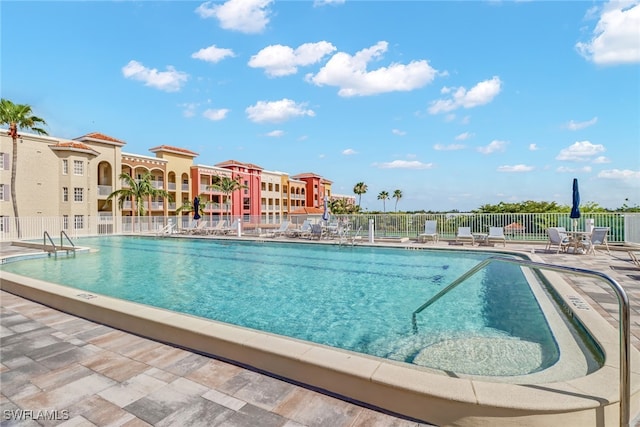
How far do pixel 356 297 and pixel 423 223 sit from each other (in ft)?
33.8

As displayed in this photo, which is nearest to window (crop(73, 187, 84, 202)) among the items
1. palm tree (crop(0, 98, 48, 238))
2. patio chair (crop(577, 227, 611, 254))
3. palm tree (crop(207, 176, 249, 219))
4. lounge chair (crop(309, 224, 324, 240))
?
palm tree (crop(0, 98, 48, 238))

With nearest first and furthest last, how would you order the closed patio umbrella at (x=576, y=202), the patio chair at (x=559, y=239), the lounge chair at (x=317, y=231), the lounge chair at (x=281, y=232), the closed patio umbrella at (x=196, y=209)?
1. the patio chair at (x=559, y=239)
2. the closed patio umbrella at (x=576, y=202)
3. the lounge chair at (x=317, y=231)
4. the lounge chair at (x=281, y=232)
5. the closed patio umbrella at (x=196, y=209)

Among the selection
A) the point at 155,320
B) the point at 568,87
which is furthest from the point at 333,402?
the point at 568,87

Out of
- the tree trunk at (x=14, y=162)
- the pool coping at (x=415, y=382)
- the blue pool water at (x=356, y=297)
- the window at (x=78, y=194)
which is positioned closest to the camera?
the pool coping at (x=415, y=382)

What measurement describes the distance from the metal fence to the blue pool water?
4.29 m

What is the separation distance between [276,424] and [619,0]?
36.3 ft

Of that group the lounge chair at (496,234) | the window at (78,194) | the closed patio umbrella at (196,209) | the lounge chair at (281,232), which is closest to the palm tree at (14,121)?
the window at (78,194)

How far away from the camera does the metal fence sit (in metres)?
12.3

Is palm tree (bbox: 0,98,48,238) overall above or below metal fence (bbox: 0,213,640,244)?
above

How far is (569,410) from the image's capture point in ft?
6.49

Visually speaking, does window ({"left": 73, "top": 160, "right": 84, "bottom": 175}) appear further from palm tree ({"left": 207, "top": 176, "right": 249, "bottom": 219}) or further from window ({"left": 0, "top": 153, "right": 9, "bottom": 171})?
palm tree ({"left": 207, "top": 176, "right": 249, "bottom": 219})

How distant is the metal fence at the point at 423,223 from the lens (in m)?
12.3

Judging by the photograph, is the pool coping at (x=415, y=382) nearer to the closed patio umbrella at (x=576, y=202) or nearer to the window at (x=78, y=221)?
the closed patio umbrella at (x=576, y=202)

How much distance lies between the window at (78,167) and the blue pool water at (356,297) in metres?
19.8
